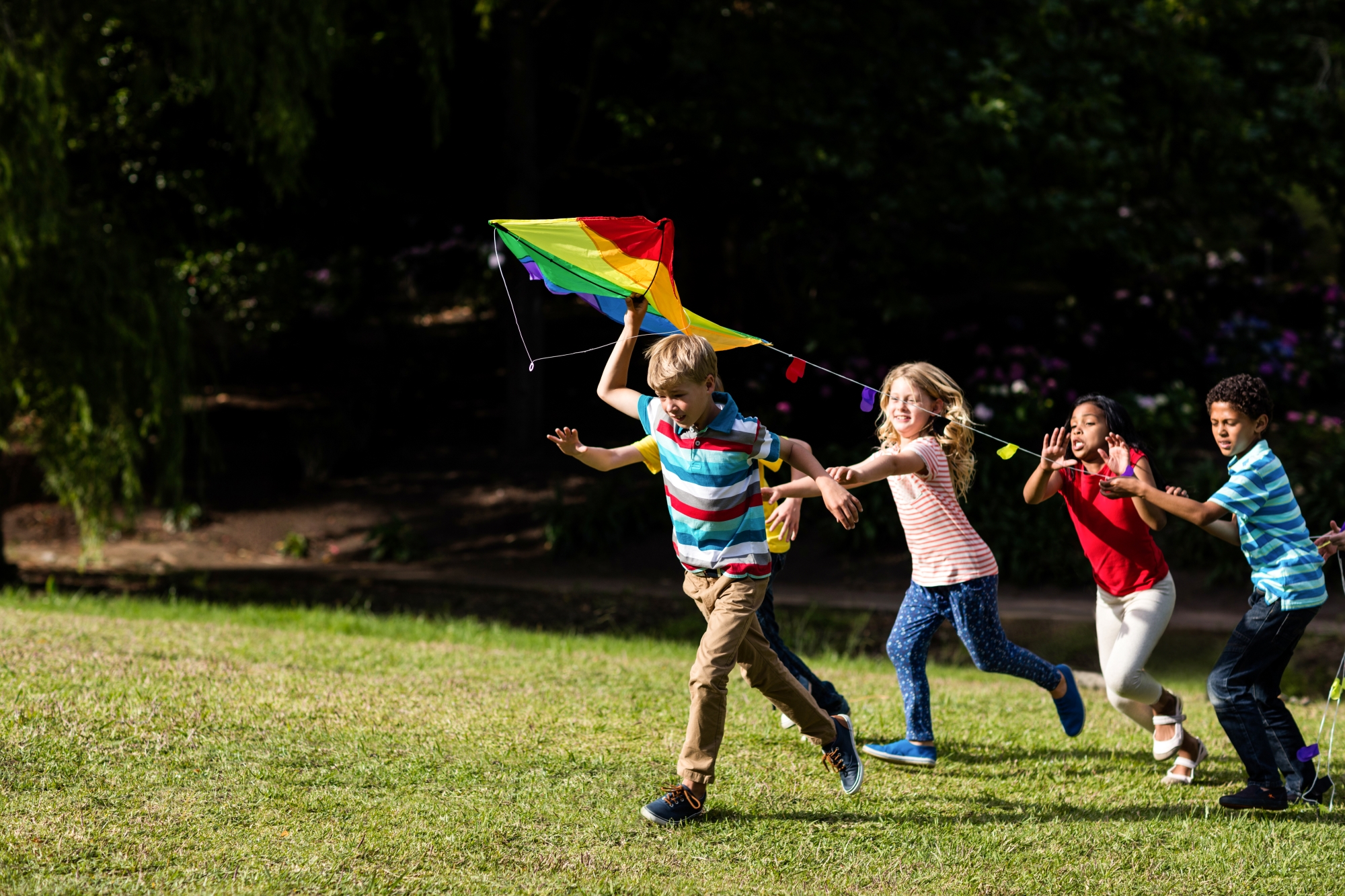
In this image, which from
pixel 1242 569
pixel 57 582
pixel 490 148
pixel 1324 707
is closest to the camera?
pixel 1324 707

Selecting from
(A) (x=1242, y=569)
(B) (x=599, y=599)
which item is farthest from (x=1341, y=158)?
(B) (x=599, y=599)

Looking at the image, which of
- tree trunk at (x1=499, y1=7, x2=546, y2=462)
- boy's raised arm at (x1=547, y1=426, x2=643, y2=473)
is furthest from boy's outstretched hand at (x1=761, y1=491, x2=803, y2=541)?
tree trunk at (x1=499, y1=7, x2=546, y2=462)

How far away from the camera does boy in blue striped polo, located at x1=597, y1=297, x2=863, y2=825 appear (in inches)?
160

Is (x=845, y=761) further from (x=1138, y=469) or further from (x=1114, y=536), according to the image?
(x=1138, y=469)

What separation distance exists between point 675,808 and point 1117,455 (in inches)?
81.8

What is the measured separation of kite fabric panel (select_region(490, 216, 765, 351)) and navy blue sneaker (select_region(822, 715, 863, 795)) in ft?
5.17

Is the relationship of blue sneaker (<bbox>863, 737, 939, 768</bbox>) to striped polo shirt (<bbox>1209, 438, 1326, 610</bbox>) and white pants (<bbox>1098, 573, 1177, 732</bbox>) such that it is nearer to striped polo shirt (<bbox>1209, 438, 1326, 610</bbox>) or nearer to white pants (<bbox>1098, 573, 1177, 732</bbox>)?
white pants (<bbox>1098, 573, 1177, 732</bbox>)

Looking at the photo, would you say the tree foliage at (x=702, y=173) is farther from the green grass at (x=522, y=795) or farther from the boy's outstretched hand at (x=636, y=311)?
the boy's outstretched hand at (x=636, y=311)

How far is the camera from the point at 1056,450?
178 inches

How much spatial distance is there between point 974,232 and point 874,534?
10.8ft

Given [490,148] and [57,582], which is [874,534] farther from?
[57,582]

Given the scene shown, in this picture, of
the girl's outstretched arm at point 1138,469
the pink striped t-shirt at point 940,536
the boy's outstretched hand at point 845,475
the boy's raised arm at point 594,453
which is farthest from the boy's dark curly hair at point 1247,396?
the boy's raised arm at point 594,453

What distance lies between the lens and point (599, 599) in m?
11.0

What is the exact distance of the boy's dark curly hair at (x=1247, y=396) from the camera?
4266 millimetres
